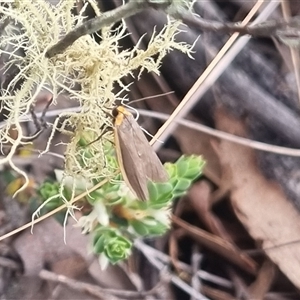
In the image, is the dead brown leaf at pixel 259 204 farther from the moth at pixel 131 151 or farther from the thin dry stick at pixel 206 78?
the moth at pixel 131 151

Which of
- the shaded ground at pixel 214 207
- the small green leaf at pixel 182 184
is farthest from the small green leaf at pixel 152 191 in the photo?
the shaded ground at pixel 214 207

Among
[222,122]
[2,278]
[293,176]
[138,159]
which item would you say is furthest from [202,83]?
[2,278]

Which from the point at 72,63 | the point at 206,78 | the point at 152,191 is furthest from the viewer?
the point at 206,78

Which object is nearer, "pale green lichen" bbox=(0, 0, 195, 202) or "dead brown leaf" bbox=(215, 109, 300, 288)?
"pale green lichen" bbox=(0, 0, 195, 202)

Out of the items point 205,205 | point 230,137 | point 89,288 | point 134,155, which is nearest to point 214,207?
point 205,205

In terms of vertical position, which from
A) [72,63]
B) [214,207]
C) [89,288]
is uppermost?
[72,63]

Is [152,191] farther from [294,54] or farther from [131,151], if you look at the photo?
[294,54]

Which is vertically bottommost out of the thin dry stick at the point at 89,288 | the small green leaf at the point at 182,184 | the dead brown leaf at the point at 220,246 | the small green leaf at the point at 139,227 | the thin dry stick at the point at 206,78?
the thin dry stick at the point at 89,288

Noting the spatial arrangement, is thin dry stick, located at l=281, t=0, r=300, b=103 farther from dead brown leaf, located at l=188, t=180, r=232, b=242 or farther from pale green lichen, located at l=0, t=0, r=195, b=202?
pale green lichen, located at l=0, t=0, r=195, b=202

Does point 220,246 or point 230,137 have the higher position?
point 230,137

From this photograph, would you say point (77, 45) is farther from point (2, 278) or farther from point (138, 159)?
point (2, 278)

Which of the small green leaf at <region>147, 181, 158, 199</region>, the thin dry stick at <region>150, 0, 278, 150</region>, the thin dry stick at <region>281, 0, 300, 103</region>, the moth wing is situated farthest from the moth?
the thin dry stick at <region>281, 0, 300, 103</region>
